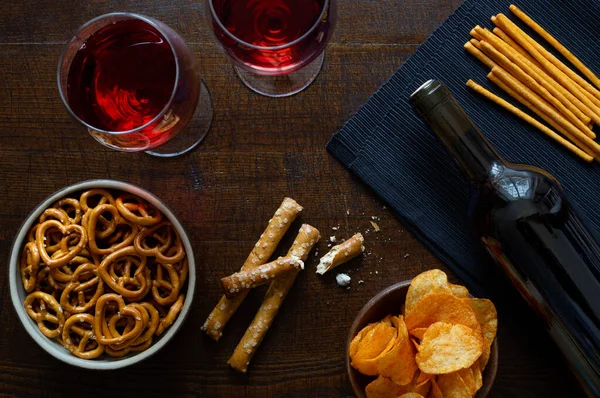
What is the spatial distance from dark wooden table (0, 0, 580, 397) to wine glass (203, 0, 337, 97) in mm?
196

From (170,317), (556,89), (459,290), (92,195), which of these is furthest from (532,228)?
(92,195)

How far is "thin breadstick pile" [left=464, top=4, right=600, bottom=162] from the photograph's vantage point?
104cm

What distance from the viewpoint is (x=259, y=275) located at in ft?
3.45

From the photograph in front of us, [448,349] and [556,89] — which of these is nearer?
[448,349]

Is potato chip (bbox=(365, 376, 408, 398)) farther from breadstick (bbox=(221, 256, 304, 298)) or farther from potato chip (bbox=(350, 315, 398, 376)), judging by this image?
breadstick (bbox=(221, 256, 304, 298))

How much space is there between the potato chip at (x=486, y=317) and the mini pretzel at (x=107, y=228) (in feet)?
1.74

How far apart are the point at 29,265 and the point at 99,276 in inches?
4.2

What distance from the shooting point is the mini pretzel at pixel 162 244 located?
40.1 inches

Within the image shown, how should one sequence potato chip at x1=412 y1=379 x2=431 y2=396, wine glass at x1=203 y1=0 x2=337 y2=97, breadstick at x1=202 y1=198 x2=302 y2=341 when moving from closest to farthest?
wine glass at x1=203 y1=0 x2=337 y2=97
potato chip at x1=412 y1=379 x2=431 y2=396
breadstick at x1=202 y1=198 x2=302 y2=341

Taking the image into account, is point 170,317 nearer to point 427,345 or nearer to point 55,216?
point 55,216

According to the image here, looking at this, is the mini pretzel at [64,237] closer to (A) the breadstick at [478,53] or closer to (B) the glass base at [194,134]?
(B) the glass base at [194,134]

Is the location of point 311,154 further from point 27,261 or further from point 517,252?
point 27,261

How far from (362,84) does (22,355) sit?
743 mm

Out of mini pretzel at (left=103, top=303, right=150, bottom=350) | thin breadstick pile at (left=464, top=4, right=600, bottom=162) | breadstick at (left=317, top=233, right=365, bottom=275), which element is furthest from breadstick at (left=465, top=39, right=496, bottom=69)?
mini pretzel at (left=103, top=303, right=150, bottom=350)
